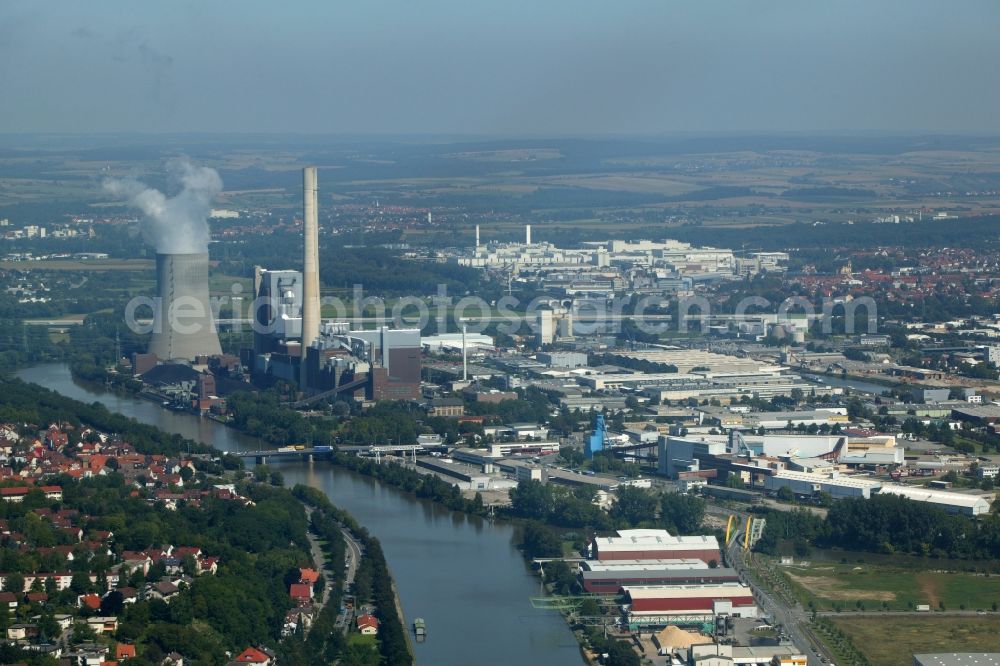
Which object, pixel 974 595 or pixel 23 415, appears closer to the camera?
pixel 974 595

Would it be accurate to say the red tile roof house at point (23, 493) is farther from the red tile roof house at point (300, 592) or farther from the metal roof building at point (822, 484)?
the metal roof building at point (822, 484)

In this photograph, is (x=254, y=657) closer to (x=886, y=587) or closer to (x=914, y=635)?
(x=914, y=635)

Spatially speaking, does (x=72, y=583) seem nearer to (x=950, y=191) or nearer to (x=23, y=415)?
(x=23, y=415)

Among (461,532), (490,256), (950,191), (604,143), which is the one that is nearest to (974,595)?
(461,532)

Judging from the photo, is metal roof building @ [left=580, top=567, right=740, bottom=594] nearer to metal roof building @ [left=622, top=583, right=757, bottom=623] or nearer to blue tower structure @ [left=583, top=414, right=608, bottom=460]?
metal roof building @ [left=622, top=583, right=757, bottom=623]

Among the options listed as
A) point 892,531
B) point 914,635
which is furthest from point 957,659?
point 892,531
